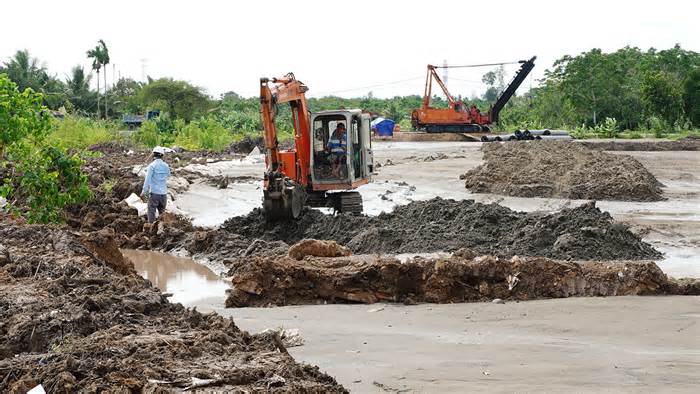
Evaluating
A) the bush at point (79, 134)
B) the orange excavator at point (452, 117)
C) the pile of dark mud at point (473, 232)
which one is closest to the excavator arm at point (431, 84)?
the orange excavator at point (452, 117)

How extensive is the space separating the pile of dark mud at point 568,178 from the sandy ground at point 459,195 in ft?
1.85

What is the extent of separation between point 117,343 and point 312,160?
41.9 ft

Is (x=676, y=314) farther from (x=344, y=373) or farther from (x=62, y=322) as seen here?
(x=62, y=322)

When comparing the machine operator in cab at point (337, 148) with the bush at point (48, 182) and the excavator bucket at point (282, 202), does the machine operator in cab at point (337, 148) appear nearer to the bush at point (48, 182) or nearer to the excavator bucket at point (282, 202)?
the excavator bucket at point (282, 202)

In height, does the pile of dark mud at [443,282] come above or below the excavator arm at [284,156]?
below

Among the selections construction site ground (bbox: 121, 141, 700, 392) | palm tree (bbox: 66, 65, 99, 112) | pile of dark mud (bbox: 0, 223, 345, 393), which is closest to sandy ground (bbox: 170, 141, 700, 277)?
construction site ground (bbox: 121, 141, 700, 392)

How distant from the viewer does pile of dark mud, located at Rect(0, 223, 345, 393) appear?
475 centimetres

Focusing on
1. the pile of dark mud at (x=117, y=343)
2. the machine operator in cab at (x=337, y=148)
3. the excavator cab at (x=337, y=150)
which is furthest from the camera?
the machine operator in cab at (x=337, y=148)

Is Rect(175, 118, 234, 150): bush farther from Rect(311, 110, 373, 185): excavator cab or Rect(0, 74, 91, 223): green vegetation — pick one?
Rect(0, 74, 91, 223): green vegetation

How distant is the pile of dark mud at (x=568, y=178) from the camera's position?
943 inches

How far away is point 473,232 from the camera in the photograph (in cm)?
1458

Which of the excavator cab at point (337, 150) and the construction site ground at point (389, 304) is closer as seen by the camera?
the construction site ground at point (389, 304)

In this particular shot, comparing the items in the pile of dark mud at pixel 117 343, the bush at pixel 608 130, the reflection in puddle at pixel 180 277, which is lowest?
the reflection in puddle at pixel 180 277

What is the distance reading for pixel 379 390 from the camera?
6.17 meters
